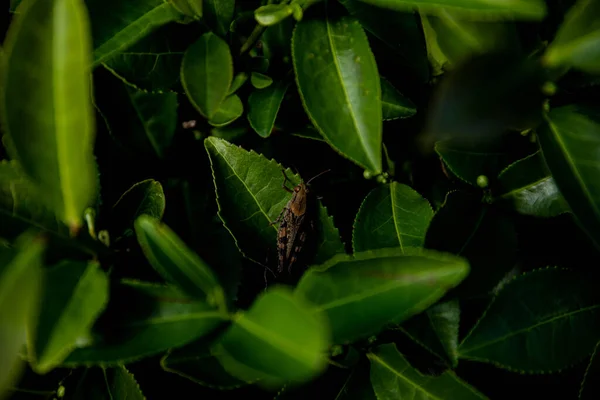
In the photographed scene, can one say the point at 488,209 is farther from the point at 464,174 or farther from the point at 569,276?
the point at 569,276

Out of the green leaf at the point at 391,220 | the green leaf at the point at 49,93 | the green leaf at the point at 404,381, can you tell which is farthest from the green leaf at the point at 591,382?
the green leaf at the point at 49,93

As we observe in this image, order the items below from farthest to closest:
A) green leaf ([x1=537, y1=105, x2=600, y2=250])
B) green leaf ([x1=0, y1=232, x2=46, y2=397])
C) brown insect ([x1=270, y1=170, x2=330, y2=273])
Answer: brown insect ([x1=270, y1=170, x2=330, y2=273])
green leaf ([x1=537, y1=105, x2=600, y2=250])
green leaf ([x1=0, y1=232, x2=46, y2=397])

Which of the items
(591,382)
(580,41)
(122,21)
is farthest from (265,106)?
(591,382)

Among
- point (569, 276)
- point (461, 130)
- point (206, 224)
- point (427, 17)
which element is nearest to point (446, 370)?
point (569, 276)

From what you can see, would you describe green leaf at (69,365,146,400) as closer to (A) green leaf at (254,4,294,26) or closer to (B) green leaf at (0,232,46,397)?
(B) green leaf at (0,232,46,397)

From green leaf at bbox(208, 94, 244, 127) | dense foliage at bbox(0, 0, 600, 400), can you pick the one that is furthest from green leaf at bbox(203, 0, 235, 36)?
green leaf at bbox(208, 94, 244, 127)

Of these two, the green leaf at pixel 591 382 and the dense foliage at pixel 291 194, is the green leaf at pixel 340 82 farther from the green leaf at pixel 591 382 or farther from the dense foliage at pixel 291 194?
the green leaf at pixel 591 382
